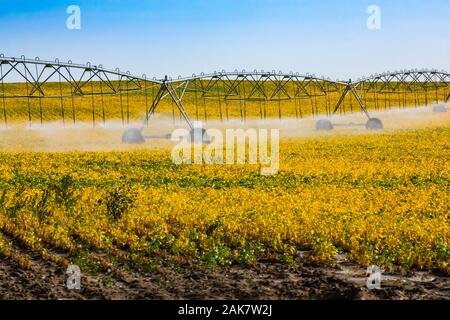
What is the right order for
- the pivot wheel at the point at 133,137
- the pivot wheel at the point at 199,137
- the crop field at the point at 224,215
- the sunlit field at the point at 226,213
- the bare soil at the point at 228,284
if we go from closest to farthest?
the bare soil at the point at 228,284, the crop field at the point at 224,215, the sunlit field at the point at 226,213, the pivot wheel at the point at 199,137, the pivot wheel at the point at 133,137

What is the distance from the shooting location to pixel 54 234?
1316cm

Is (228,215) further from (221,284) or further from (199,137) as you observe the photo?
(199,137)

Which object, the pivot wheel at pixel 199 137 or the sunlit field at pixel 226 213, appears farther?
the pivot wheel at pixel 199 137

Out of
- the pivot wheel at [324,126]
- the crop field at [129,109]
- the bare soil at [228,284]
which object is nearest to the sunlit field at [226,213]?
the bare soil at [228,284]

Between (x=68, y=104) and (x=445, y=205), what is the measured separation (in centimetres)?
7165

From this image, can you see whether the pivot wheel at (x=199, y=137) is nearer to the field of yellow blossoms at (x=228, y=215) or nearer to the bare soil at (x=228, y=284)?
the field of yellow blossoms at (x=228, y=215)

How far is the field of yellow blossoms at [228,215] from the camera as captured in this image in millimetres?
11758

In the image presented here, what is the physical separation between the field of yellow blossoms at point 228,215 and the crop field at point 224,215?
0.03 metres

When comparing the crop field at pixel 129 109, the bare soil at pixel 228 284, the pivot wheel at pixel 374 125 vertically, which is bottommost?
the bare soil at pixel 228 284

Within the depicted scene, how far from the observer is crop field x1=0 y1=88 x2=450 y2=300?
11.6 metres

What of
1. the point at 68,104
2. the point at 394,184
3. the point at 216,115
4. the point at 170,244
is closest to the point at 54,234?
the point at 170,244

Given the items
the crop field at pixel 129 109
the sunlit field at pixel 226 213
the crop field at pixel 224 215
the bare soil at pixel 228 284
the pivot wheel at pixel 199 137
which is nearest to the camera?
the bare soil at pixel 228 284

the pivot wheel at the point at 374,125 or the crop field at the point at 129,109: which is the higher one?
the crop field at the point at 129,109

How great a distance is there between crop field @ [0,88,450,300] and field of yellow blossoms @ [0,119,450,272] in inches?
1.3
